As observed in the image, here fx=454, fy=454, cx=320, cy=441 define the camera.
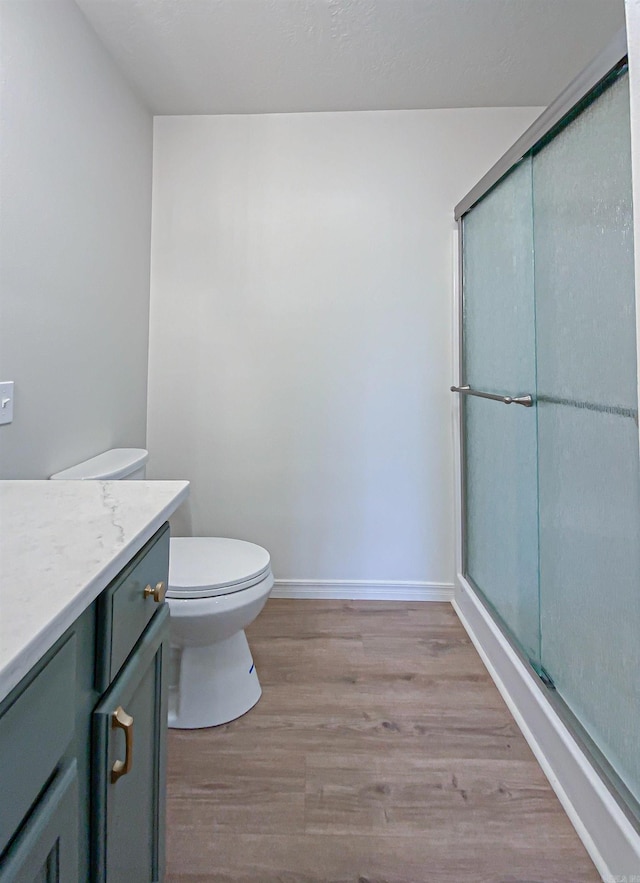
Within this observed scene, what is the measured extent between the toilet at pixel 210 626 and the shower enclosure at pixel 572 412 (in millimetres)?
840

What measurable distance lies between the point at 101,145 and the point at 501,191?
144 centimetres

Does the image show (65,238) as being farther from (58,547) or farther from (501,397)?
(501,397)

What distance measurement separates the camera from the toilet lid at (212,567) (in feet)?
4.19

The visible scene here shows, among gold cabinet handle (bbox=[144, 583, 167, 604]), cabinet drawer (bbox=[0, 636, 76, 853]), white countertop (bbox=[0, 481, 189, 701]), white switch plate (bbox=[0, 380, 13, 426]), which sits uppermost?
white switch plate (bbox=[0, 380, 13, 426])

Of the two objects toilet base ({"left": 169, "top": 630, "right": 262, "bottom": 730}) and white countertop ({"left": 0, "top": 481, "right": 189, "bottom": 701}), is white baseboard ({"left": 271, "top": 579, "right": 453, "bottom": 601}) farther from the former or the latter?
white countertop ({"left": 0, "top": 481, "right": 189, "bottom": 701})

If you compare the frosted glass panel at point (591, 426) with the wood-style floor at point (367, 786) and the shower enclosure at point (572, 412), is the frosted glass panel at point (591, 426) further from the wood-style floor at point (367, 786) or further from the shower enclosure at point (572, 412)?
the wood-style floor at point (367, 786)

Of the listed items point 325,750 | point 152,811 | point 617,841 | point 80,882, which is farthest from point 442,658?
point 80,882

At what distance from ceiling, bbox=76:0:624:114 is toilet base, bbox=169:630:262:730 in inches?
80.4

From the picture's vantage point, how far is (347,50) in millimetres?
1654

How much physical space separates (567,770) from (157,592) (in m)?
1.08

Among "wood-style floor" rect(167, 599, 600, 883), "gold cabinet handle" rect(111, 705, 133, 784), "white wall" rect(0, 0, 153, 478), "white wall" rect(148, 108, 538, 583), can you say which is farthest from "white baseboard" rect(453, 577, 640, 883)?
"white wall" rect(0, 0, 153, 478)

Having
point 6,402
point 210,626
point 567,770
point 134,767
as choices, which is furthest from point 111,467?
point 567,770

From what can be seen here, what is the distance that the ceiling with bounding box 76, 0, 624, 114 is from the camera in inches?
58.8

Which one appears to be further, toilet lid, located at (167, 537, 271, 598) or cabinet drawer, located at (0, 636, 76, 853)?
toilet lid, located at (167, 537, 271, 598)
